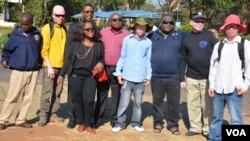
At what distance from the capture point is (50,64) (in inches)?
251

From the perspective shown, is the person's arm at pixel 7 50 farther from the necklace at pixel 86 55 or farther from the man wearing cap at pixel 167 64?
the man wearing cap at pixel 167 64

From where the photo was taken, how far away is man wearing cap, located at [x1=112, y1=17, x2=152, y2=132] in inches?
244

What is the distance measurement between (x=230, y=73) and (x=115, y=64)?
6.17 feet

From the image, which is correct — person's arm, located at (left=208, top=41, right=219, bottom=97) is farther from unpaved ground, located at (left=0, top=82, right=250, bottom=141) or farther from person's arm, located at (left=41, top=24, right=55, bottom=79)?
person's arm, located at (left=41, top=24, right=55, bottom=79)

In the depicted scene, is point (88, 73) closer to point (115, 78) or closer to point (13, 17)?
point (115, 78)

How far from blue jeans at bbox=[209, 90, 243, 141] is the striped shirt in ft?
0.33

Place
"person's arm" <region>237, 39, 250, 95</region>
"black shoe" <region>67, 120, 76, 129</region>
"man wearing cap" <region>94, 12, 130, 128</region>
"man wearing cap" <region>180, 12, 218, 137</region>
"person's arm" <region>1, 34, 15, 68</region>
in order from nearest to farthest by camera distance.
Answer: "person's arm" <region>237, 39, 250, 95</region>, "man wearing cap" <region>180, 12, 218, 137</region>, "person's arm" <region>1, 34, 15, 68</region>, "man wearing cap" <region>94, 12, 130, 128</region>, "black shoe" <region>67, 120, 76, 129</region>

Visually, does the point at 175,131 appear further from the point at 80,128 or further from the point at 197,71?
the point at 80,128

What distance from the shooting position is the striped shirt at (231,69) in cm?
532

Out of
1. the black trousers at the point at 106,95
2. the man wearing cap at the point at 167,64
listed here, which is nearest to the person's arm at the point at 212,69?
the man wearing cap at the point at 167,64

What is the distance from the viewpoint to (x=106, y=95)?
6648 mm

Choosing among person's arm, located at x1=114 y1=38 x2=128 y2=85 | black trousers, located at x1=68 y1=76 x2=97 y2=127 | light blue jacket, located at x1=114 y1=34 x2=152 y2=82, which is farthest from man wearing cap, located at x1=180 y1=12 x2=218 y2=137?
black trousers, located at x1=68 y1=76 x2=97 y2=127

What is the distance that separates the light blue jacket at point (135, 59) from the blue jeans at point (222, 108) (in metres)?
1.21

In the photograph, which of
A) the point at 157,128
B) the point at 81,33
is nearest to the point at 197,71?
the point at 157,128
